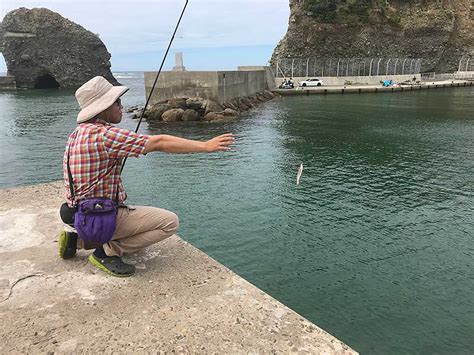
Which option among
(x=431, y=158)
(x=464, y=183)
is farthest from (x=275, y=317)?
(x=431, y=158)

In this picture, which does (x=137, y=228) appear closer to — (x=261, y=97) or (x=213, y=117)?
(x=213, y=117)

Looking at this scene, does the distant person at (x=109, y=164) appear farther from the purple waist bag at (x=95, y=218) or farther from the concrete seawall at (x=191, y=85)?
the concrete seawall at (x=191, y=85)

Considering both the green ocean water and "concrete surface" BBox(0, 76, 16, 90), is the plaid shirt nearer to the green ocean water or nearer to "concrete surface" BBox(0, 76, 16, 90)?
the green ocean water

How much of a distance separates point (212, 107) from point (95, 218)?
2924cm

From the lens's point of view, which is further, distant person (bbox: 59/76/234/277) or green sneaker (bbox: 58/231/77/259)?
green sneaker (bbox: 58/231/77/259)

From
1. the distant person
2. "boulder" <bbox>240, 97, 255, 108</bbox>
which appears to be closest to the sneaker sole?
the distant person

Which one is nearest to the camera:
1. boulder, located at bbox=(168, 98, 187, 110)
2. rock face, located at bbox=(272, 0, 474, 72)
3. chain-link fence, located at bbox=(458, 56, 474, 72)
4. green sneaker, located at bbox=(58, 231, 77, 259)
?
green sneaker, located at bbox=(58, 231, 77, 259)

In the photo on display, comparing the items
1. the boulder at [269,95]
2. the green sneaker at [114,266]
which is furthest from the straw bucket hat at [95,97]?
the boulder at [269,95]

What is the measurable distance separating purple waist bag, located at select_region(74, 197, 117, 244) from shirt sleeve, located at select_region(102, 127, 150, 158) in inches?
23.7

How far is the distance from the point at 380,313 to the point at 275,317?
3.81 metres

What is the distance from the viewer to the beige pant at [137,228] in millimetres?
4324

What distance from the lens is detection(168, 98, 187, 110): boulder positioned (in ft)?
108

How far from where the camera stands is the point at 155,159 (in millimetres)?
18203

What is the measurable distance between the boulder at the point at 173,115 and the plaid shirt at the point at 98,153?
27.5m
